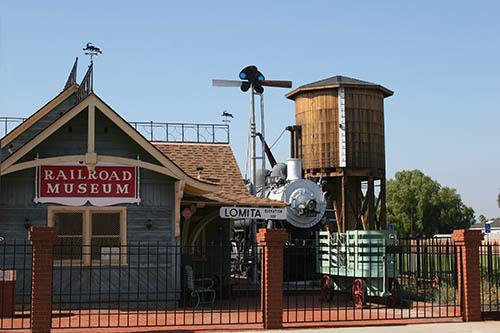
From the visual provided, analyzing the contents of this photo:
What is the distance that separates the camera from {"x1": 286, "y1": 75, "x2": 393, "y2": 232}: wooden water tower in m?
34.6

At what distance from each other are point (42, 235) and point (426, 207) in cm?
7316

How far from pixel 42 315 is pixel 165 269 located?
5.14 m

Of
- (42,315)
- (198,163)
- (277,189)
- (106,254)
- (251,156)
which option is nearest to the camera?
(42,315)

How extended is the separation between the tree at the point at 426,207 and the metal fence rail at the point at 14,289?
67.7 m

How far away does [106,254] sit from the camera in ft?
57.5

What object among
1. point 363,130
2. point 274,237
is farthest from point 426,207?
point 274,237

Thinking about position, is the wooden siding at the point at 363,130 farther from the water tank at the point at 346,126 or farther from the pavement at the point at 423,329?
the pavement at the point at 423,329

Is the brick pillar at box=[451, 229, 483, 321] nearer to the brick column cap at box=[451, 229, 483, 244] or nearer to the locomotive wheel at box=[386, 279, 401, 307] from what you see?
the brick column cap at box=[451, 229, 483, 244]

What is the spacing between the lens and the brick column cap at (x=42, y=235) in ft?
43.0

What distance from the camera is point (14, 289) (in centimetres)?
1554

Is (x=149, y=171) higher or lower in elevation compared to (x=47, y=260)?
higher

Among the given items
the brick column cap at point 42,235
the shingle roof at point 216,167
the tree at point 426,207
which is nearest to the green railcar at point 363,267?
the shingle roof at point 216,167

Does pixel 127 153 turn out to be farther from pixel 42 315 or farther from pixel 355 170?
pixel 355 170

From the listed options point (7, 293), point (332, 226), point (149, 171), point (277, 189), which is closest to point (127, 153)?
point (149, 171)
